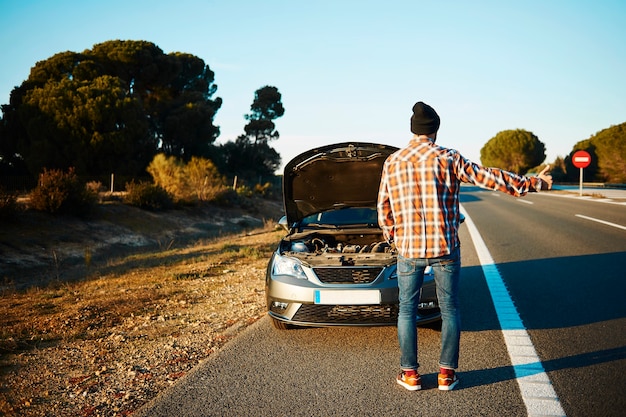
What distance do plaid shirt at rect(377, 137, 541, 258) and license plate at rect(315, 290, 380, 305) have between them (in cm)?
104

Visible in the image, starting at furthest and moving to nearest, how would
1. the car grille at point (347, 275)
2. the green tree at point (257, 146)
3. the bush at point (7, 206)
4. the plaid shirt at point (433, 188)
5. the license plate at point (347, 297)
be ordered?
1. the green tree at point (257, 146)
2. the bush at point (7, 206)
3. the car grille at point (347, 275)
4. the license plate at point (347, 297)
5. the plaid shirt at point (433, 188)

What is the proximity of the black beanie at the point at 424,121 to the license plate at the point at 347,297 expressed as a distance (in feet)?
5.28

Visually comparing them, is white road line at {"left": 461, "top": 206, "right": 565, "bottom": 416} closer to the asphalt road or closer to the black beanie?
the asphalt road

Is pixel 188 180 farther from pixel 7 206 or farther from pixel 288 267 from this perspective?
pixel 288 267

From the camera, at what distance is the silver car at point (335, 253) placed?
457cm

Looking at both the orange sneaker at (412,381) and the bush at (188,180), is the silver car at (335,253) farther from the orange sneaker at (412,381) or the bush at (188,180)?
the bush at (188,180)

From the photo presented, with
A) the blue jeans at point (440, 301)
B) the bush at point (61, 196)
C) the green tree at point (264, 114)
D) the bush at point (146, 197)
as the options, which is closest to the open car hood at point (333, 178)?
the blue jeans at point (440, 301)

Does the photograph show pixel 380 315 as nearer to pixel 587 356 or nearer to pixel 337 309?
pixel 337 309

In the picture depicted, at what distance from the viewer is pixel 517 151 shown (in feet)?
298

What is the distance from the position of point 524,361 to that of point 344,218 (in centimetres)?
314

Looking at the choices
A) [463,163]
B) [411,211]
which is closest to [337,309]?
[411,211]

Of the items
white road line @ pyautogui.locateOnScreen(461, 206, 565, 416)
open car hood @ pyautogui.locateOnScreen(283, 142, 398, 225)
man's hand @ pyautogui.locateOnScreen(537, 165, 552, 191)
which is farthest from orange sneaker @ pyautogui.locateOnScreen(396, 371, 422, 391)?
open car hood @ pyautogui.locateOnScreen(283, 142, 398, 225)

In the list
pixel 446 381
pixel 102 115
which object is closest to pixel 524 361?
pixel 446 381

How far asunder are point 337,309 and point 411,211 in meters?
1.46
